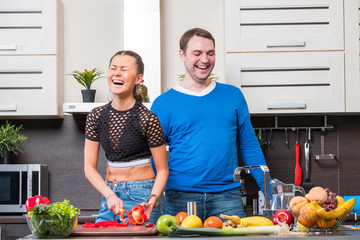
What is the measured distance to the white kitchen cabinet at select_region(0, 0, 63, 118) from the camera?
3500 millimetres

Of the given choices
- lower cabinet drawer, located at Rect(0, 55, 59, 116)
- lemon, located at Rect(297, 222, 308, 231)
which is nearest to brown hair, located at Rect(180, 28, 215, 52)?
lemon, located at Rect(297, 222, 308, 231)

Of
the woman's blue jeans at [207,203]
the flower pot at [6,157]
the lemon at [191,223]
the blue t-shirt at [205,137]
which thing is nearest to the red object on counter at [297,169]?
the blue t-shirt at [205,137]

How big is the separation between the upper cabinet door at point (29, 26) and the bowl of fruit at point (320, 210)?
2349 mm

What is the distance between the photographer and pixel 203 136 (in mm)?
2365

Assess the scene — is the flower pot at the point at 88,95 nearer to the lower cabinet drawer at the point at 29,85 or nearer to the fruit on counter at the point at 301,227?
the lower cabinet drawer at the point at 29,85

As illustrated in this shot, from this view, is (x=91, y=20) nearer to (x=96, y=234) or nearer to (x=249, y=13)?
(x=249, y=13)

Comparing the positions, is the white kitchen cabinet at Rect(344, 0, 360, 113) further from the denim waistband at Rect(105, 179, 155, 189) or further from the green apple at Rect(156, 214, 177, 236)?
the green apple at Rect(156, 214, 177, 236)

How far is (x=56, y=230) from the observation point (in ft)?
4.95

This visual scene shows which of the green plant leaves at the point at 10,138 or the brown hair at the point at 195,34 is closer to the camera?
the brown hair at the point at 195,34

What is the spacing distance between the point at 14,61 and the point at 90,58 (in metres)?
0.56

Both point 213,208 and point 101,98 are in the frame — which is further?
point 101,98

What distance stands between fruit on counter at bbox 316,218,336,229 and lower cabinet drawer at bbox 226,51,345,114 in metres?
1.92

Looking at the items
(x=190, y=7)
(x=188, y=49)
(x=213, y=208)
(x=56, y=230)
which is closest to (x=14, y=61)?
(x=190, y=7)

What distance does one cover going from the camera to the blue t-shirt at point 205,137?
7.66ft
